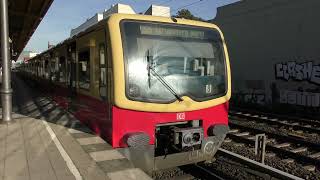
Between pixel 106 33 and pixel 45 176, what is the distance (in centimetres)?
225

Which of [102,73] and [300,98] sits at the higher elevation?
[102,73]

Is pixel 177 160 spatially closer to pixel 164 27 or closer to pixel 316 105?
pixel 164 27

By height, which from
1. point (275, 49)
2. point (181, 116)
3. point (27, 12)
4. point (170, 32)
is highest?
point (27, 12)


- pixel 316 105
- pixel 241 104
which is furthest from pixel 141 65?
pixel 241 104

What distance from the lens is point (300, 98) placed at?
1664 centimetres

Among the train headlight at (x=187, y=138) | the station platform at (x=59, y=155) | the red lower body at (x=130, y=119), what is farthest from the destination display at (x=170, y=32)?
the station platform at (x=59, y=155)

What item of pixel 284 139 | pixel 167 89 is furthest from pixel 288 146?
pixel 167 89

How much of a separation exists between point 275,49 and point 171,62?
45.2 ft

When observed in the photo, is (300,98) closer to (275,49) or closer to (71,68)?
(275,49)

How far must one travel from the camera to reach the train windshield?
5.56m

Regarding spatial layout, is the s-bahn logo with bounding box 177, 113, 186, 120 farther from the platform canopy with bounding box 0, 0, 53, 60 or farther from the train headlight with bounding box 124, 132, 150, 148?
the platform canopy with bounding box 0, 0, 53, 60

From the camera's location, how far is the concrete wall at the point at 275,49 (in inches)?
645

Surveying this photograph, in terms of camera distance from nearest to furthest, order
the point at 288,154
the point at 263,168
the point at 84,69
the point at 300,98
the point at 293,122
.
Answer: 1. the point at 263,168
2. the point at 84,69
3. the point at 288,154
4. the point at 293,122
5. the point at 300,98

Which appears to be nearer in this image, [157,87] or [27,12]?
[157,87]
